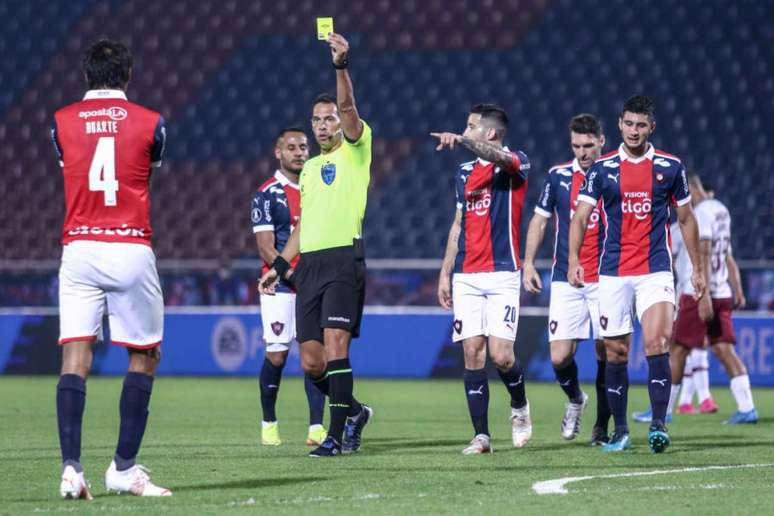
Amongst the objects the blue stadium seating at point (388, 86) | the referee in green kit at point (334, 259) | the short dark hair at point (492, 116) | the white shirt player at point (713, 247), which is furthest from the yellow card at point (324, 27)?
the blue stadium seating at point (388, 86)

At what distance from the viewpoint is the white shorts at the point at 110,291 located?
5387 millimetres

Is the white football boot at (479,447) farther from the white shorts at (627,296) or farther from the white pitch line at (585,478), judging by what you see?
the white pitch line at (585,478)

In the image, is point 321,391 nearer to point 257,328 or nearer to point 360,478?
point 360,478

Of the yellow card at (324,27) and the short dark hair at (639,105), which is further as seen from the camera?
the short dark hair at (639,105)

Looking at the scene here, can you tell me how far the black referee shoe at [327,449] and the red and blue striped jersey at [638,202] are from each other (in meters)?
1.92

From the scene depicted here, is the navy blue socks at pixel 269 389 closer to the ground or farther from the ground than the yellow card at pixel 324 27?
closer to the ground

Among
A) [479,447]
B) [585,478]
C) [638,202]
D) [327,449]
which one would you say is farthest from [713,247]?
[585,478]

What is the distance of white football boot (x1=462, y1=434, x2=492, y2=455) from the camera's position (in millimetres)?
7527

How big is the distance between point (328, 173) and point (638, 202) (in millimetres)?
1838

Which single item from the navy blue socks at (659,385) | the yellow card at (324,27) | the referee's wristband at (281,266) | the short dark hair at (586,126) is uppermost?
the yellow card at (324,27)

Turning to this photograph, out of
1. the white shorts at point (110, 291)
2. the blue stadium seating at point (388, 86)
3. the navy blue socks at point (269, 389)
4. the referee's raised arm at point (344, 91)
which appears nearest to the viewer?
the white shorts at point (110, 291)

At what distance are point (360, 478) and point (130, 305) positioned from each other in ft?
4.86

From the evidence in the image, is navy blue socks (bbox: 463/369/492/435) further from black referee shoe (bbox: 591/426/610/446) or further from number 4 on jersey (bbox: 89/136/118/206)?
number 4 on jersey (bbox: 89/136/118/206)

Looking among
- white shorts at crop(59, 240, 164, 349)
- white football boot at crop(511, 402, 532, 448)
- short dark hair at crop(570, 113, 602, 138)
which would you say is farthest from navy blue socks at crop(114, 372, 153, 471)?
short dark hair at crop(570, 113, 602, 138)
